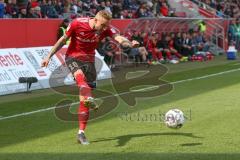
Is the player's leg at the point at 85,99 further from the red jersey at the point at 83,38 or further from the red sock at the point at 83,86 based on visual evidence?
the red jersey at the point at 83,38

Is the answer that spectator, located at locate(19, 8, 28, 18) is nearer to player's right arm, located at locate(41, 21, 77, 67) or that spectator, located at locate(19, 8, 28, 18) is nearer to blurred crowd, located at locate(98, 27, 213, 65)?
blurred crowd, located at locate(98, 27, 213, 65)

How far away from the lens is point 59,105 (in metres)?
15.2

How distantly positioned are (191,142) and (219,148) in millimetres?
692

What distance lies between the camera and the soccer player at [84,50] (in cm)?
977

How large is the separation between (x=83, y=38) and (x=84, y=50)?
0.24 metres

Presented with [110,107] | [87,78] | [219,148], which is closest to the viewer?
[219,148]

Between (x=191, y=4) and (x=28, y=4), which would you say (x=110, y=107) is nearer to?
(x=28, y=4)

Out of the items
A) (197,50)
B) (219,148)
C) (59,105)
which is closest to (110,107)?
(59,105)

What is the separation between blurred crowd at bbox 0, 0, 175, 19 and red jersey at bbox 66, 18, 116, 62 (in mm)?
12696

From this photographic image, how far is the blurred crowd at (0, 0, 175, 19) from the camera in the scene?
2384 centimetres

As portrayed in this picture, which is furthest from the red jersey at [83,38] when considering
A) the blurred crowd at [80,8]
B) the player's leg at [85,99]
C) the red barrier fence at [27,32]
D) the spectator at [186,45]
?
the spectator at [186,45]

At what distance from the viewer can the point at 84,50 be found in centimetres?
1023

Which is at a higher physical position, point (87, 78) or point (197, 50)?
A: point (87, 78)
